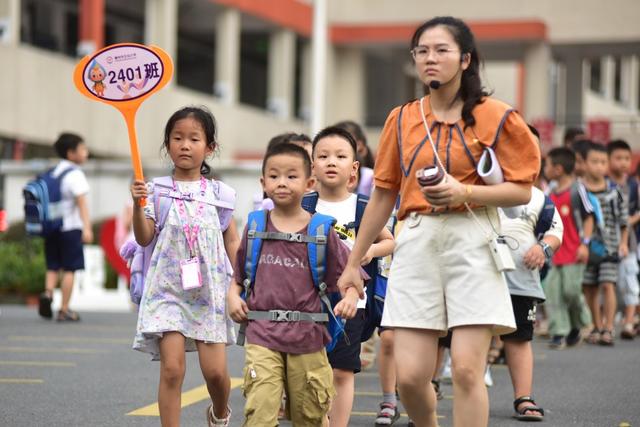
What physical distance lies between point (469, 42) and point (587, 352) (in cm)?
780

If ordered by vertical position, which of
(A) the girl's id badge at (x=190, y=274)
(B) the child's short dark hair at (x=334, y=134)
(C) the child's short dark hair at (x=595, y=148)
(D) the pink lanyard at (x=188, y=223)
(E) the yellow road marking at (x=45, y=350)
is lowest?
(E) the yellow road marking at (x=45, y=350)

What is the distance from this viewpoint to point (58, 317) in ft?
52.4

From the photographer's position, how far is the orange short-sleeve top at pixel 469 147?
575 centimetres

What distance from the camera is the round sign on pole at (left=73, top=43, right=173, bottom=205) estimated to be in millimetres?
6965

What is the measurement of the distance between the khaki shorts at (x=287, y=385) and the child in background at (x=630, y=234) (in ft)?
28.2

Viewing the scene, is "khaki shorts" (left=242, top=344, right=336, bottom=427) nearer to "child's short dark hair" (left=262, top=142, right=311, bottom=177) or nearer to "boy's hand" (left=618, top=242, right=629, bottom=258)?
"child's short dark hair" (left=262, top=142, right=311, bottom=177)

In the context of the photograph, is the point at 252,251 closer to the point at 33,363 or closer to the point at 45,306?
the point at 33,363

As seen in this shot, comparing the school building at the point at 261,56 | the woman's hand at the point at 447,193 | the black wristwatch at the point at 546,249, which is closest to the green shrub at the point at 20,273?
the school building at the point at 261,56

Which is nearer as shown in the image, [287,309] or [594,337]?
[287,309]

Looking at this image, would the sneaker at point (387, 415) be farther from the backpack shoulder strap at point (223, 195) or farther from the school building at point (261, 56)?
the school building at point (261, 56)

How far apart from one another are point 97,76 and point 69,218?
28.4ft

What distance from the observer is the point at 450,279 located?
5766 millimetres

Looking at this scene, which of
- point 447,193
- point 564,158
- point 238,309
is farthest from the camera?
point 564,158

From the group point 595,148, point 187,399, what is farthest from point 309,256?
point 595,148
